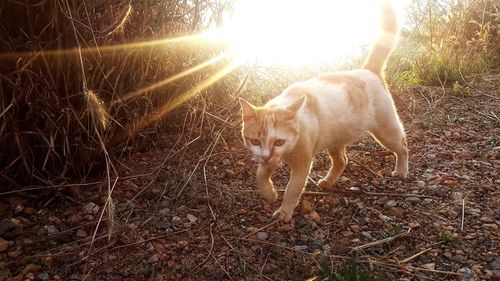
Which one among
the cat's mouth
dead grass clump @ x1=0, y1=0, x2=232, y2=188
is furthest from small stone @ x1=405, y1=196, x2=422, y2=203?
dead grass clump @ x1=0, y1=0, x2=232, y2=188

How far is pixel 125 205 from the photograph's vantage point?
2.54m

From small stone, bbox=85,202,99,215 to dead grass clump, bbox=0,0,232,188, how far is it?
0.18m

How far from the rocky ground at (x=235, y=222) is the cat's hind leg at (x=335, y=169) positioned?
8 cm

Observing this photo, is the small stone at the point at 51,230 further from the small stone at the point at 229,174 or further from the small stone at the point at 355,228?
the small stone at the point at 355,228

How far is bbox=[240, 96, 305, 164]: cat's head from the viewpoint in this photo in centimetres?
249

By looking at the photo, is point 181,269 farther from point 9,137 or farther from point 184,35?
point 184,35

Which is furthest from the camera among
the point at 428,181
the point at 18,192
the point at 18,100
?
the point at 428,181

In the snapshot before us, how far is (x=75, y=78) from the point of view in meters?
2.43

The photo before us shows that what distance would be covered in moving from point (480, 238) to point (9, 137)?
7.96ft

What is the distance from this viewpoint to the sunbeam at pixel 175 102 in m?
2.93

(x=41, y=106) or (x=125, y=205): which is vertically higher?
(x=41, y=106)

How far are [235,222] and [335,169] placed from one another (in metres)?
0.88

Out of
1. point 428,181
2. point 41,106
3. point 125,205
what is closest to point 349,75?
point 428,181

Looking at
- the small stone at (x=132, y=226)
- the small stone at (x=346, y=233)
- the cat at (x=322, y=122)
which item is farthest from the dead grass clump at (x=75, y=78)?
the small stone at (x=346, y=233)
